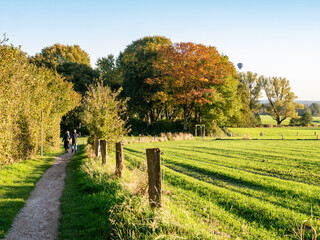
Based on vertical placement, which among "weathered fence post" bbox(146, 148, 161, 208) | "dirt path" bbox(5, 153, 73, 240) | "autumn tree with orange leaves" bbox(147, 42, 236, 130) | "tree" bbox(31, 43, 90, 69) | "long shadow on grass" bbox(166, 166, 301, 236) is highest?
"tree" bbox(31, 43, 90, 69)

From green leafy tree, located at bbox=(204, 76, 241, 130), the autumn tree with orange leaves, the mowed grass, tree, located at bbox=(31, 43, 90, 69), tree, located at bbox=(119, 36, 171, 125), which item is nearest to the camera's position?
the mowed grass

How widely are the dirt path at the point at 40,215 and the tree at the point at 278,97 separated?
7625 cm

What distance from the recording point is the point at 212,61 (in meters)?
41.5

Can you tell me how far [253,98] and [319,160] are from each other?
224 feet

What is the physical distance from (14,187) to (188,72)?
3346 centimetres

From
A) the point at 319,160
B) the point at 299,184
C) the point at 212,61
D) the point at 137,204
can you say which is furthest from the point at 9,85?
the point at 212,61

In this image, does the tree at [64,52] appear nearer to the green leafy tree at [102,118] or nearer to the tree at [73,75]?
the tree at [73,75]

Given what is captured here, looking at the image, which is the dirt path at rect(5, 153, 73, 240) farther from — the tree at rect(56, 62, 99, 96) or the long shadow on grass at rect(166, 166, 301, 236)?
the tree at rect(56, 62, 99, 96)

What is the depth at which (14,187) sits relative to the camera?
9.78 m

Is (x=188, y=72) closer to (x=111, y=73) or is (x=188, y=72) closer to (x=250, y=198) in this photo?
(x=111, y=73)

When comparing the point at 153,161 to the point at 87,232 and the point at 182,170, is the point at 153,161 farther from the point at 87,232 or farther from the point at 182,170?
the point at 182,170

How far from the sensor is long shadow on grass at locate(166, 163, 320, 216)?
803 cm

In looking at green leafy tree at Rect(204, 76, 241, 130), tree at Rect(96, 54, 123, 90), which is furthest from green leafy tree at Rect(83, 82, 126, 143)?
tree at Rect(96, 54, 123, 90)

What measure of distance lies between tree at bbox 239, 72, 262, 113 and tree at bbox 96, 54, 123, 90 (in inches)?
1563
